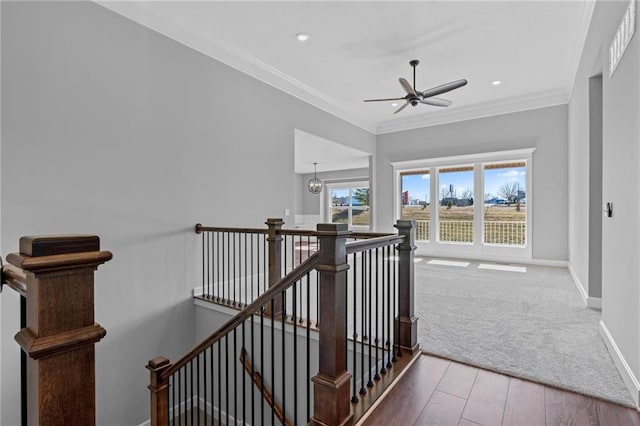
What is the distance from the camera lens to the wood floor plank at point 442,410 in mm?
1715

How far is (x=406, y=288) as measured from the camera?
2.38 meters

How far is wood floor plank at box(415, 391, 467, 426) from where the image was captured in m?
1.72

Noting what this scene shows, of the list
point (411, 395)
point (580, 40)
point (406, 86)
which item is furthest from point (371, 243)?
point (580, 40)

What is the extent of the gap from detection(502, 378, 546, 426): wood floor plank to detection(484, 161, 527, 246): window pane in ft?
16.7

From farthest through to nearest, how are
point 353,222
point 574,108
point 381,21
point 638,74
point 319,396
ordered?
point 353,222, point 574,108, point 381,21, point 638,74, point 319,396

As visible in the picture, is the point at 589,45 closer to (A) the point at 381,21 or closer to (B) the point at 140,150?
(A) the point at 381,21

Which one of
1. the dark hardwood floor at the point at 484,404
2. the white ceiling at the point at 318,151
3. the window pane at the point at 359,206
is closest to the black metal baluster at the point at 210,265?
the white ceiling at the point at 318,151

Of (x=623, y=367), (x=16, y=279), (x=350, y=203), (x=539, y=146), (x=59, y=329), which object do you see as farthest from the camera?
(x=350, y=203)

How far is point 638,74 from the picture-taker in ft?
6.09

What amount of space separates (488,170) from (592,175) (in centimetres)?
324

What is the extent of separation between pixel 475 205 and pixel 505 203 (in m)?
0.55

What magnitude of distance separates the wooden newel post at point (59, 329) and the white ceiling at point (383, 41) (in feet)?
11.3

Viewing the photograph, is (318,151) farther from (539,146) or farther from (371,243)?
(371,243)

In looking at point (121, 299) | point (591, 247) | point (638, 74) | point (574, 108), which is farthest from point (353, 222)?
point (638, 74)
